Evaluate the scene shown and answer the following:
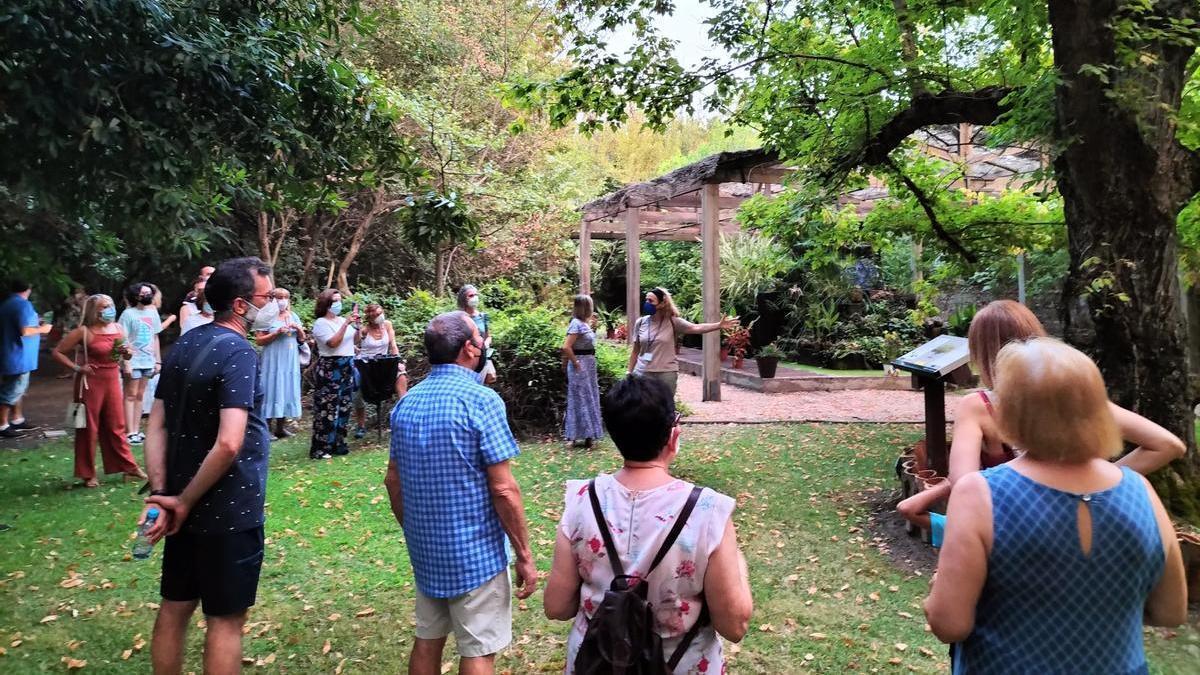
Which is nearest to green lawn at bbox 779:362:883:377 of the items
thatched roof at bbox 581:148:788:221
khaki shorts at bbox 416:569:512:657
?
thatched roof at bbox 581:148:788:221

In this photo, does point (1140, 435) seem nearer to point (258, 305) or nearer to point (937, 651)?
point (937, 651)

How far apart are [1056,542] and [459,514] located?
5.47 ft

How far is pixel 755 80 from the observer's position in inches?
247

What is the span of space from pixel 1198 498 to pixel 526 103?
16.6 ft

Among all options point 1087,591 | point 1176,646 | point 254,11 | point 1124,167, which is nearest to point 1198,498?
point 1176,646

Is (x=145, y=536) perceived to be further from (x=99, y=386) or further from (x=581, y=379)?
(x=581, y=379)

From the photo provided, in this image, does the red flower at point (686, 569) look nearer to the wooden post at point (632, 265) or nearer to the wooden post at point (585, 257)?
the wooden post at point (632, 265)

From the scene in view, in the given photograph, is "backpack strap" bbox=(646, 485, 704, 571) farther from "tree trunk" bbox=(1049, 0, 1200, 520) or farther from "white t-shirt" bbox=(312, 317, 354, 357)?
"white t-shirt" bbox=(312, 317, 354, 357)

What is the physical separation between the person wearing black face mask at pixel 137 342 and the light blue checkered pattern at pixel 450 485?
237 inches

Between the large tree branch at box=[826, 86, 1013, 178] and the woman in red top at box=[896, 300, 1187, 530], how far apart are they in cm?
373

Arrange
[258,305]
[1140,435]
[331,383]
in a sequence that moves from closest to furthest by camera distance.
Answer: [1140,435]
[258,305]
[331,383]

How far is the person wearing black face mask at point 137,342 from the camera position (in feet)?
23.2

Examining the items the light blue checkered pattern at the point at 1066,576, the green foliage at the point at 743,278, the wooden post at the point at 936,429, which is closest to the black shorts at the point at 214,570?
the light blue checkered pattern at the point at 1066,576

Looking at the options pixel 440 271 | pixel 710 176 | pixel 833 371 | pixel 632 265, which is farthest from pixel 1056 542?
pixel 440 271
